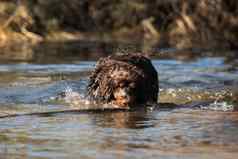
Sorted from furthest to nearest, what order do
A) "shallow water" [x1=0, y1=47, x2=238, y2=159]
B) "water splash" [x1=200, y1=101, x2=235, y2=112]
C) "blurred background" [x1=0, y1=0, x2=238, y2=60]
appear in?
1. "blurred background" [x1=0, y1=0, x2=238, y2=60]
2. "water splash" [x1=200, y1=101, x2=235, y2=112]
3. "shallow water" [x1=0, y1=47, x2=238, y2=159]

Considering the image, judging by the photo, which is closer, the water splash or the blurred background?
the water splash

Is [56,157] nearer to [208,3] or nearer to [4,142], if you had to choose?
[4,142]

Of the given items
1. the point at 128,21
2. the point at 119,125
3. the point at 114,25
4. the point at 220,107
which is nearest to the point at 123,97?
the point at 220,107

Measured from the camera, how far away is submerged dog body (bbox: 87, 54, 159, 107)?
7957mm

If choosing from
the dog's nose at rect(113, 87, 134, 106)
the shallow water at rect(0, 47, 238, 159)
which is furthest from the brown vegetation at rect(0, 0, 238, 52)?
the dog's nose at rect(113, 87, 134, 106)

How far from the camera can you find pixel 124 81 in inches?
313

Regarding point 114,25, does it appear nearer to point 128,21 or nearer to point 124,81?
point 128,21

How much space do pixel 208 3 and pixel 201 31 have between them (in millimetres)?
705

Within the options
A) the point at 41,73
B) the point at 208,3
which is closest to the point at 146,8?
the point at 208,3

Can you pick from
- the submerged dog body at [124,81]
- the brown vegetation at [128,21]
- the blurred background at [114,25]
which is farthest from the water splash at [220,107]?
the brown vegetation at [128,21]

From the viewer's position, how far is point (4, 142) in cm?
588

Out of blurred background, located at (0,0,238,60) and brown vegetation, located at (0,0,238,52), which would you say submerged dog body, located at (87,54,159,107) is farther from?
brown vegetation, located at (0,0,238,52)

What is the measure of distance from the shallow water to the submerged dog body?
1.08ft

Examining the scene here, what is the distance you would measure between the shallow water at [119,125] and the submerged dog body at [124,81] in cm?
33
